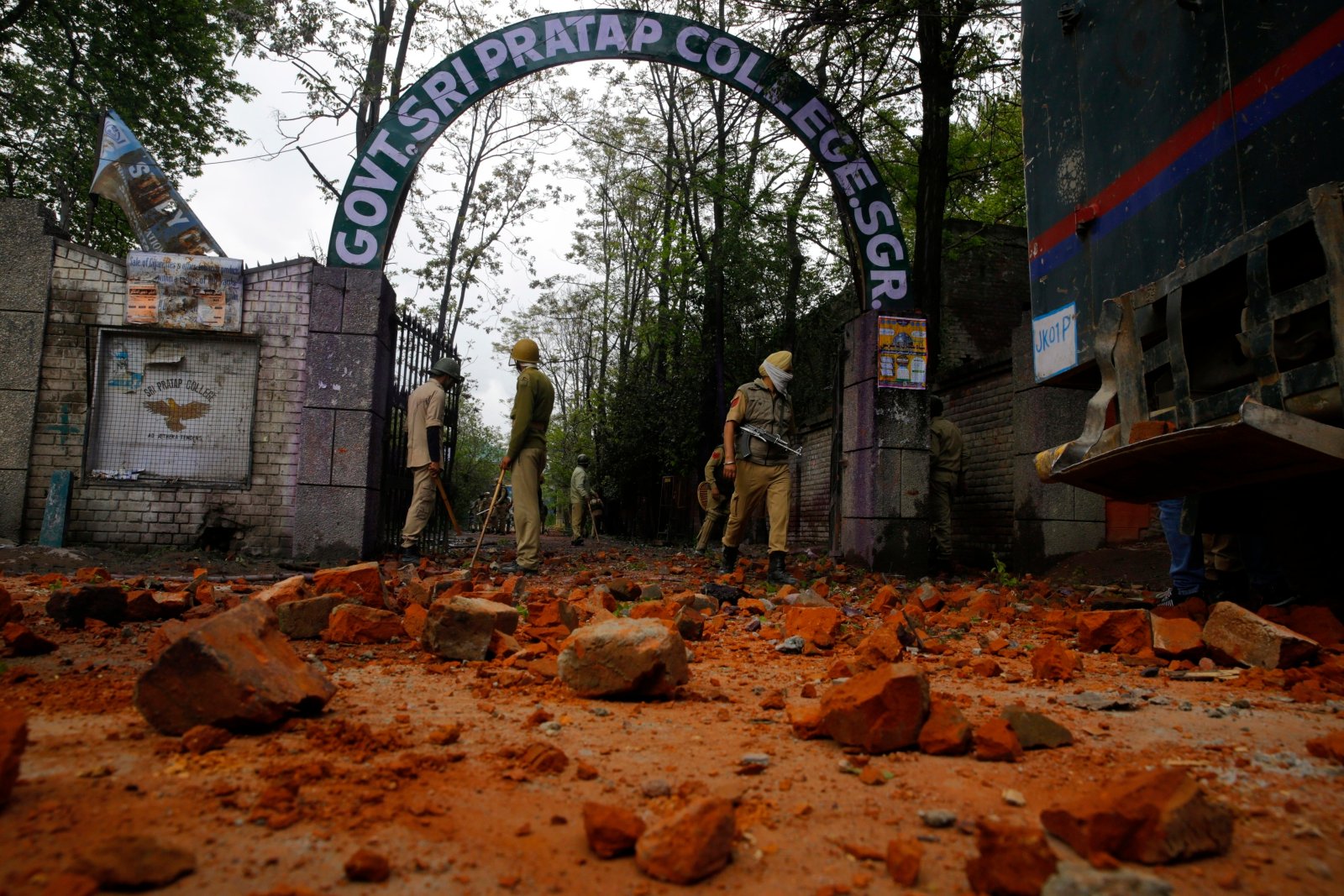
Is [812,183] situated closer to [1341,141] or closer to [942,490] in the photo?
[942,490]

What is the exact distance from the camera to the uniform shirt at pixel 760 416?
700 cm

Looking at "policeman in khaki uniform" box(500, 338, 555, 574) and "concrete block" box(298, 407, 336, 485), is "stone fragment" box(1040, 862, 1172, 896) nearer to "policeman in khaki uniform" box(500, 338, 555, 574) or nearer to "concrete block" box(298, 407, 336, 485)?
"policeman in khaki uniform" box(500, 338, 555, 574)

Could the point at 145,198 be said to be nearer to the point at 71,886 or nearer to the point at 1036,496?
the point at 71,886

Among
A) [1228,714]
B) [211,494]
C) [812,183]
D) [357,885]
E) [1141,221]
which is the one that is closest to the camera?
[357,885]

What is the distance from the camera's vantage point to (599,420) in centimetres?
2138

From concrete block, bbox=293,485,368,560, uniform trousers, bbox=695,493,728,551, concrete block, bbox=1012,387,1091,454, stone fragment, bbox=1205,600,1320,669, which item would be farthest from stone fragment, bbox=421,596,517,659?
uniform trousers, bbox=695,493,728,551

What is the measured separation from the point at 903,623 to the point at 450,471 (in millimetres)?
7219

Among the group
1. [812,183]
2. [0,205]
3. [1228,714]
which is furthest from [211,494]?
[812,183]

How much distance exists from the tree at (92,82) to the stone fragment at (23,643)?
14.8m

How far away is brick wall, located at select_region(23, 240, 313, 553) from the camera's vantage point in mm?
7930

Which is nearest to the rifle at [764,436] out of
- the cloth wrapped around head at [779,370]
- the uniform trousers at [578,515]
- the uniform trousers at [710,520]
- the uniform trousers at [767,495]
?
the uniform trousers at [767,495]

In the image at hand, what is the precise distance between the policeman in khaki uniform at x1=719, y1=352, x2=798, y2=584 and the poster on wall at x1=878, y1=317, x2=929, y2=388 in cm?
183

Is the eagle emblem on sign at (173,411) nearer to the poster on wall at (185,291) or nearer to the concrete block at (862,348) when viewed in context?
the poster on wall at (185,291)

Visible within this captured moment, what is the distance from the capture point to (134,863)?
1348mm
